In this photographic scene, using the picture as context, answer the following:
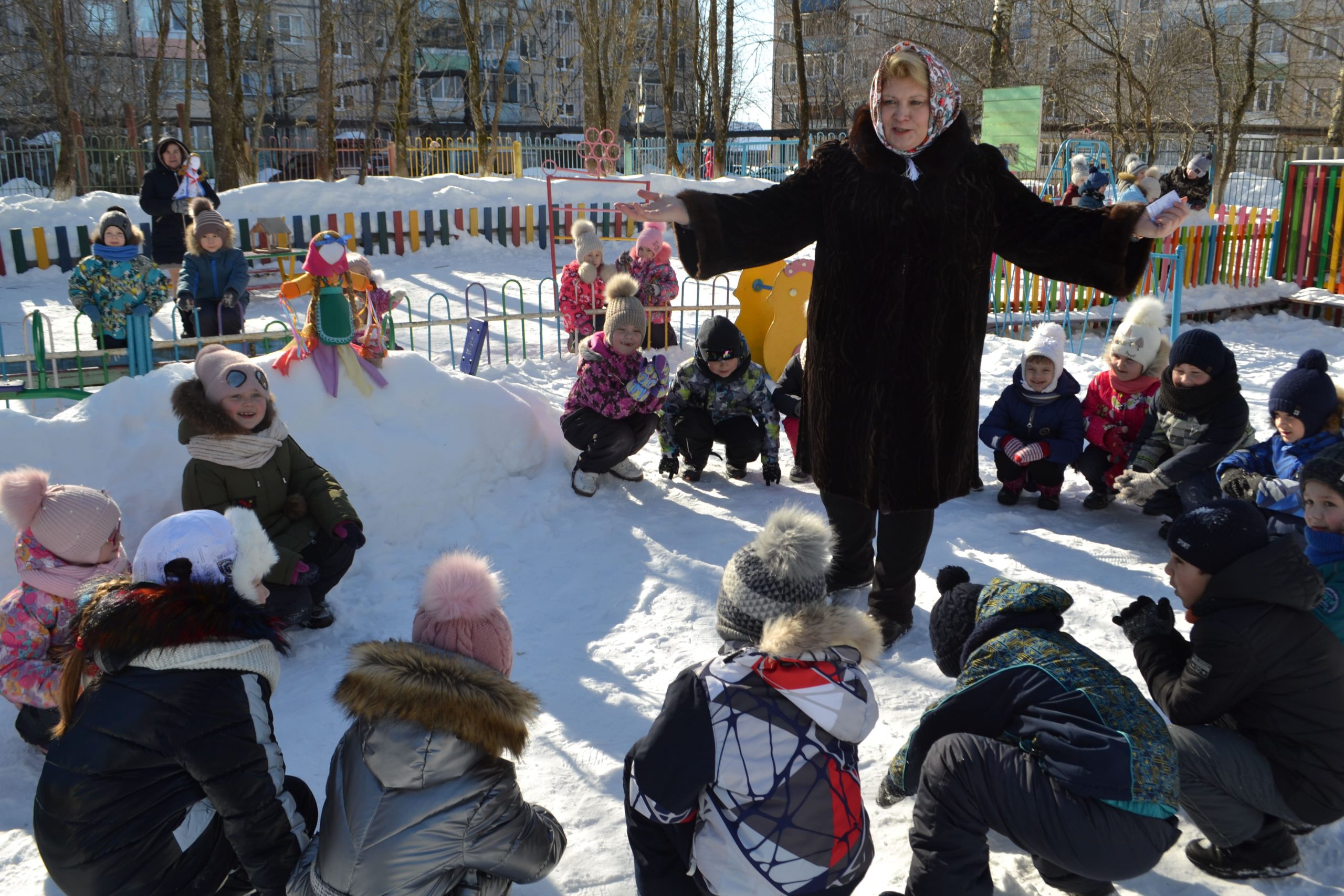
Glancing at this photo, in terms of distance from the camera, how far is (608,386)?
17.2 feet

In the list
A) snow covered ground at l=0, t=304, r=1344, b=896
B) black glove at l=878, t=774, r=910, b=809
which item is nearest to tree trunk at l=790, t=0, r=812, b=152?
snow covered ground at l=0, t=304, r=1344, b=896

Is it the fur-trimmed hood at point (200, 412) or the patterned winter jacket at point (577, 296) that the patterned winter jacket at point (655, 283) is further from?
the fur-trimmed hood at point (200, 412)

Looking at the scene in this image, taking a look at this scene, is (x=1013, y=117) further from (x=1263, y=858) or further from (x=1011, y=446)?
(x=1263, y=858)

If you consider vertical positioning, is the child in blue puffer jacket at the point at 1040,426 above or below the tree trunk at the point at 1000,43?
below

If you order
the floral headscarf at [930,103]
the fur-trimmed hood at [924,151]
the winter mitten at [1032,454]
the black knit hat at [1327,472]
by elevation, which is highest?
the floral headscarf at [930,103]

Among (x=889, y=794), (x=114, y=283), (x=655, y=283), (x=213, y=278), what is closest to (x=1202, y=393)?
(x=889, y=794)

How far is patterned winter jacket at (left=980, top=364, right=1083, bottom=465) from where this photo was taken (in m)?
4.94

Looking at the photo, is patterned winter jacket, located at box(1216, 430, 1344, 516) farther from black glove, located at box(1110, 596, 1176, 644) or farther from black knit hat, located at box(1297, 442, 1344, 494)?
black glove, located at box(1110, 596, 1176, 644)

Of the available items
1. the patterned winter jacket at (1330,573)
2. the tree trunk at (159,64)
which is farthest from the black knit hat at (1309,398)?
the tree trunk at (159,64)

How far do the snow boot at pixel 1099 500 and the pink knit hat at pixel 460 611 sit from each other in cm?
378

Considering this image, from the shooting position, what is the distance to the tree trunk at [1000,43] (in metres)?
16.7

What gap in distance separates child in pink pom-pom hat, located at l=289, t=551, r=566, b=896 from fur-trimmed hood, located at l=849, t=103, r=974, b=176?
1812mm

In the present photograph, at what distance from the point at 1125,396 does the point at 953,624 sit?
320cm

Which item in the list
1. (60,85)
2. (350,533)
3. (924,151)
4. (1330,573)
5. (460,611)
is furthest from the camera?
(60,85)
